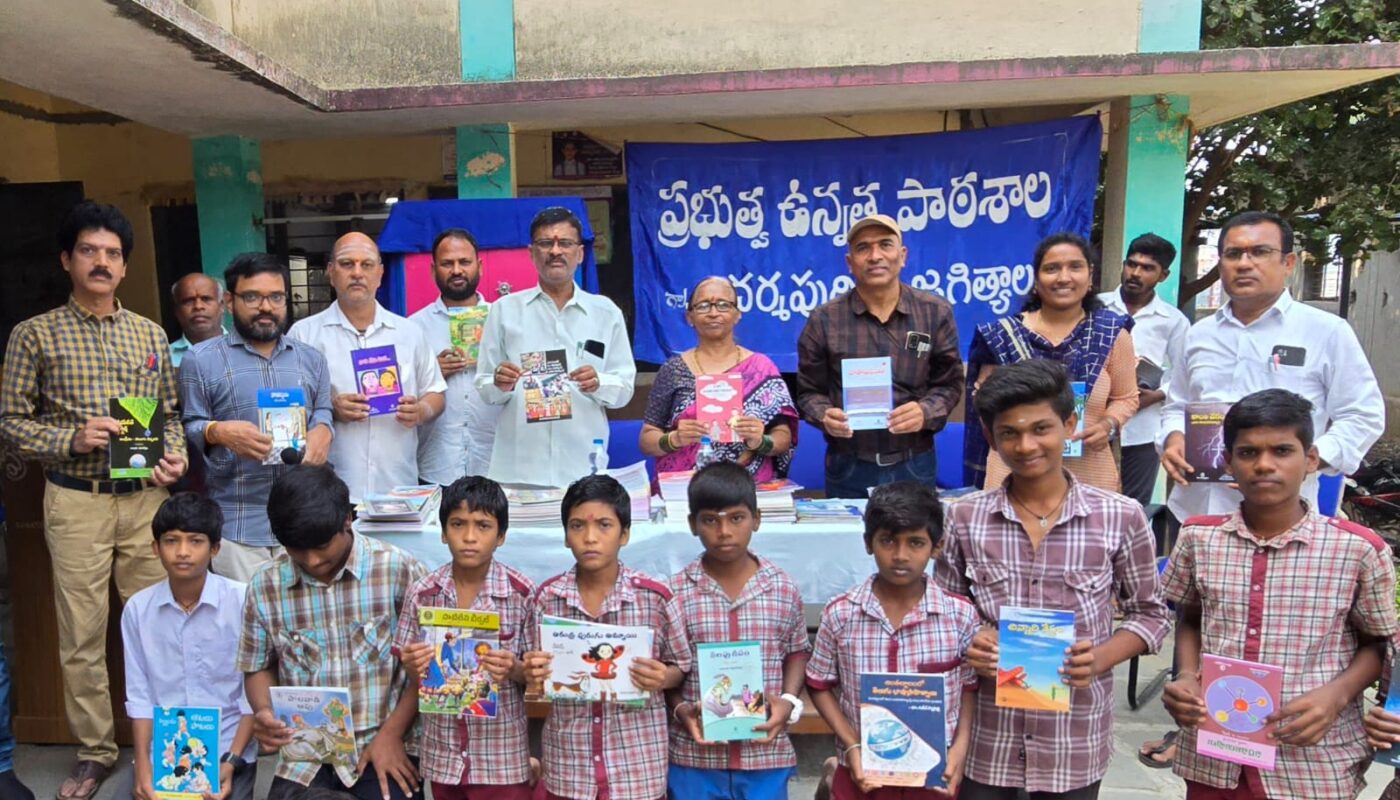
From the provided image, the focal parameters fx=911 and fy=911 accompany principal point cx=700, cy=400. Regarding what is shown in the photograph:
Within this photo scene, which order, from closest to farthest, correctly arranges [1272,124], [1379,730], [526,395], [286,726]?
[1379,730]
[286,726]
[526,395]
[1272,124]

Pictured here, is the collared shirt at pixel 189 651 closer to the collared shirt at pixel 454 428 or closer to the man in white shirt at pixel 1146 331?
the collared shirt at pixel 454 428

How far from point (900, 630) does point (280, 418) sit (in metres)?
2.46

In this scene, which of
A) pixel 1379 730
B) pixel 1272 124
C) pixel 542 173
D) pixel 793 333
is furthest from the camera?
pixel 542 173

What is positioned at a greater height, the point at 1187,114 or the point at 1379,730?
the point at 1187,114

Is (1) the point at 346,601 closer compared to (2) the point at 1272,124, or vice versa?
(1) the point at 346,601

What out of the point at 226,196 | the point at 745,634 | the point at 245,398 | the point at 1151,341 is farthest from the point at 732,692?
the point at 226,196

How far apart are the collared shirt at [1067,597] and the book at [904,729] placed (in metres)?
0.23

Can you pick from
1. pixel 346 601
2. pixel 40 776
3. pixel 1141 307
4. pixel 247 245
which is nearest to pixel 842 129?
pixel 1141 307

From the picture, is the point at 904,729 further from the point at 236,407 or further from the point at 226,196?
the point at 226,196

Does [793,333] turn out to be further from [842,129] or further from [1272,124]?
[1272,124]

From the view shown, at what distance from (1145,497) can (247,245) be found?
251 inches

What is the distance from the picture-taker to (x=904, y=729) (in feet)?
7.84

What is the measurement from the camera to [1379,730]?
7.59ft

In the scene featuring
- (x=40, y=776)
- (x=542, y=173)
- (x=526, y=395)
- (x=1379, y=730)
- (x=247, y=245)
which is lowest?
(x=40, y=776)
